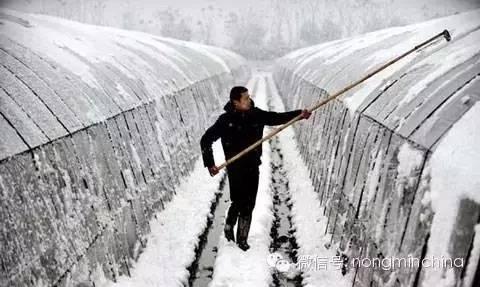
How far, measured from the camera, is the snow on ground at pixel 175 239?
16.6 ft

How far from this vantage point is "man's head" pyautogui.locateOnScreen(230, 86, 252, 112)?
500 centimetres

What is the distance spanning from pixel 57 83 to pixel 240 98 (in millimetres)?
2197

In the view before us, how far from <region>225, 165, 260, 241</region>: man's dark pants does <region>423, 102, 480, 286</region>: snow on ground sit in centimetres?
256

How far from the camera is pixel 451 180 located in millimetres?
2840

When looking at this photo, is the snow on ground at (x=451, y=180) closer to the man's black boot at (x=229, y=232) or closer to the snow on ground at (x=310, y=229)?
the snow on ground at (x=310, y=229)

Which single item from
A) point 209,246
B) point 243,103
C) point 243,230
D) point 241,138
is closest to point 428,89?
point 243,103

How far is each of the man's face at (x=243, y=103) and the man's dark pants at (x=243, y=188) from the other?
782 mm

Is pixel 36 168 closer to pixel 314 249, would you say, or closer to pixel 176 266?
pixel 176 266

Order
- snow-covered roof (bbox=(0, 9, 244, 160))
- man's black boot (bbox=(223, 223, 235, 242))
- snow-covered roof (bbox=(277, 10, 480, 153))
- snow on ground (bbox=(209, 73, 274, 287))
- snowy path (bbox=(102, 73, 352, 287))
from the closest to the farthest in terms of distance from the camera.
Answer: snow-covered roof (bbox=(277, 10, 480, 153)) < snow-covered roof (bbox=(0, 9, 244, 160)) < snow on ground (bbox=(209, 73, 274, 287)) < snowy path (bbox=(102, 73, 352, 287)) < man's black boot (bbox=(223, 223, 235, 242))

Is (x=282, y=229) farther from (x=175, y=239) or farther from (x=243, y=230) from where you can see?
(x=175, y=239)

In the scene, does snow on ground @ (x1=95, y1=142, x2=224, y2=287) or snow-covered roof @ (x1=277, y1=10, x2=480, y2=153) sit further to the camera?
snow on ground @ (x1=95, y1=142, x2=224, y2=287)

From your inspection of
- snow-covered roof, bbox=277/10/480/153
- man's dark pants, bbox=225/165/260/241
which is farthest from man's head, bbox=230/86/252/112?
snow-covered roof, bbox=277/10/480/153

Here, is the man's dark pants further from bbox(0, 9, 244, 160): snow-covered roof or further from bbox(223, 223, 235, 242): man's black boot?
bbox(0, 9, 244, 160): snow-covered roof

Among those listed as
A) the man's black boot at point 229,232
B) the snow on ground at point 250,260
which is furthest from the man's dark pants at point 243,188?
the snow on ground at point 250,260
